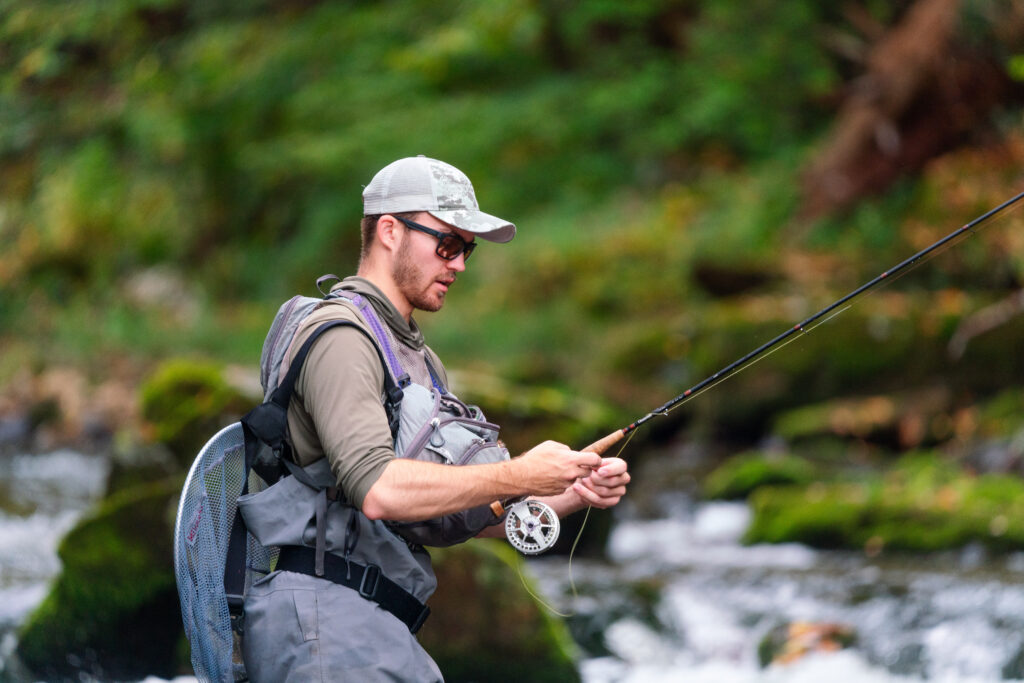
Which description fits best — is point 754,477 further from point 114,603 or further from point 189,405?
point 114,603

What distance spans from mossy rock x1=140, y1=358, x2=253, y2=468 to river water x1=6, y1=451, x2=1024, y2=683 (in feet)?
3.33

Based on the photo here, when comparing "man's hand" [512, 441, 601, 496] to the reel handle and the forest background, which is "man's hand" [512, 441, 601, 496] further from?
the forest background

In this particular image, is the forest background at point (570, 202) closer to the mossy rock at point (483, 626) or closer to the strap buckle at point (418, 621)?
the mossy rock at point (483, 626)

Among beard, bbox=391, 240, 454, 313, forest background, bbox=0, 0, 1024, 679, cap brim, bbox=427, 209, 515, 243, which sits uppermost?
forest background, bbox=0, 0, 1024, 679

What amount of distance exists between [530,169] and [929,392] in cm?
867

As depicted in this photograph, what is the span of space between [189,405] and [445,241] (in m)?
5.76

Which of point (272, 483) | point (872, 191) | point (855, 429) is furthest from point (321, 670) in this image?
point (872, 191)

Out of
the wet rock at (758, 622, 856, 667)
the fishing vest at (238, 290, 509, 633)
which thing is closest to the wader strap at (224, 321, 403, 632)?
the fishing vest at (238, 290, 509, 633)

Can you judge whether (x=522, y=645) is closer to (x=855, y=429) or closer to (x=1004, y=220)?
(x=855, y=429)

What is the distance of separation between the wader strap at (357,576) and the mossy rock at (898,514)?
585cm

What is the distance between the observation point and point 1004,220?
11.5m

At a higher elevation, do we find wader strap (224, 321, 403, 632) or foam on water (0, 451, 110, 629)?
foam on water (0, 451, 110, 629)

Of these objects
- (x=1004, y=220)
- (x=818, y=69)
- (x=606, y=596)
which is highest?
(x=818, y=69)

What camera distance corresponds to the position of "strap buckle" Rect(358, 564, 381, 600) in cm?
246
